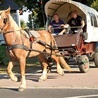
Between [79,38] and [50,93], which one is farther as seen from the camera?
[79,38]

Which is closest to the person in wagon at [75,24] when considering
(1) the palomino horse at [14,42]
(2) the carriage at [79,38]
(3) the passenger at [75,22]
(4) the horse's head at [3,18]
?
(3) the passenger at [75,22]

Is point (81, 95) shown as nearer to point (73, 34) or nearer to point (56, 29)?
point (73, 34)

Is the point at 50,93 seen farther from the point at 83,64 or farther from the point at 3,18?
the point at 83,64

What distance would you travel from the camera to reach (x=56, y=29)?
45.5ft

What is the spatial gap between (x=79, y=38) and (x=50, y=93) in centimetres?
393

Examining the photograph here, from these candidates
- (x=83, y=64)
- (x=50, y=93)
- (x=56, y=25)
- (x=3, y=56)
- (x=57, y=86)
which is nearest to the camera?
(x=50, y=93)

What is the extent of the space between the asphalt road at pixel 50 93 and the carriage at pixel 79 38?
10.2 ft

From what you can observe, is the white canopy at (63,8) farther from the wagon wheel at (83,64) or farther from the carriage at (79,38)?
the wagon wheel at (83,64)

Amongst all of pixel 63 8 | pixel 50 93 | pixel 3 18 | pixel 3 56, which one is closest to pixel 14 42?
pixel 3 18

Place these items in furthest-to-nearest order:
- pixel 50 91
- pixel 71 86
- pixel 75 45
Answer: pixel 75 45 < pixel 71 86 < pixel 50 91

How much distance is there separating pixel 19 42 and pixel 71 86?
6.53 ft

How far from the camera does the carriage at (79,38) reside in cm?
1312

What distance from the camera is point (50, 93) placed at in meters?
9.71

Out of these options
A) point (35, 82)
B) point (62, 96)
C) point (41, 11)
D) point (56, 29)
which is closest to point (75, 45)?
point (56, 29)
